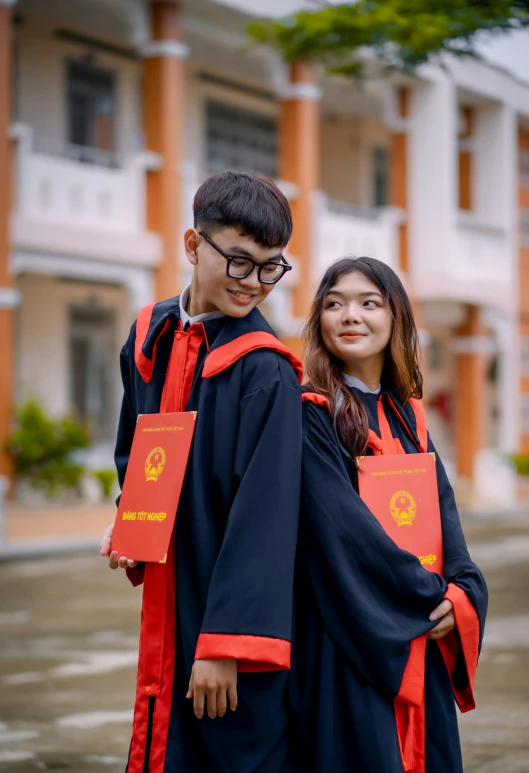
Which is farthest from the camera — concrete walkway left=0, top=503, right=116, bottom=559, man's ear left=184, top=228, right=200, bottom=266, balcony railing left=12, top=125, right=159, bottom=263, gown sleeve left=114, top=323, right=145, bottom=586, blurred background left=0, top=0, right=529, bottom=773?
balcony railing left=12, top=125, right=159, bottom=263

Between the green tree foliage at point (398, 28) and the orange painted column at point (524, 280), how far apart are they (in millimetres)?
9381

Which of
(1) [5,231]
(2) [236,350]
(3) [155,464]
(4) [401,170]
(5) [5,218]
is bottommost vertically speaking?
(3) [155,464]

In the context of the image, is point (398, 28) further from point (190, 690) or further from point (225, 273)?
point (190, 690)

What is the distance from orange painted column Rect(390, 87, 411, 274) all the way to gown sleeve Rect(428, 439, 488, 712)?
15109 millimetres

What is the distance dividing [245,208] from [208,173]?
1360 centimetres

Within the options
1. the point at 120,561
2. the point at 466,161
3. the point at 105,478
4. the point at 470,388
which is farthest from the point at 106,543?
the point at 466,161

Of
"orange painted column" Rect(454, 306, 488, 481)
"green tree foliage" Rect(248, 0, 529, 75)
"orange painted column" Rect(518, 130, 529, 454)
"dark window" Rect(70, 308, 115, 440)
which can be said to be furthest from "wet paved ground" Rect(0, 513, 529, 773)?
"orange painted column" Rect(518, 130, 529, 454)

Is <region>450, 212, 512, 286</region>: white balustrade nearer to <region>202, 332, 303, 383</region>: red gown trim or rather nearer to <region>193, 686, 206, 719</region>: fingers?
→ <region>202, 332, 303, 383</region>: red gown trim

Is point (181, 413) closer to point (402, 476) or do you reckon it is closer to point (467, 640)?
point (402, 476)

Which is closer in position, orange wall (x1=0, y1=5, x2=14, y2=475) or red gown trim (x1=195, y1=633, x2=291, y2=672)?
red gown trim (x1=195, y1=633, x2=291, y2=672)

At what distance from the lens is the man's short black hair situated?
2.52 m

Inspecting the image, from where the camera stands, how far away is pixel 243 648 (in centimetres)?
234

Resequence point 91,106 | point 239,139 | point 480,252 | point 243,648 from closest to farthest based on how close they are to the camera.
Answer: point 243,648 → point 91,106 → point 239,139 → point 480,252

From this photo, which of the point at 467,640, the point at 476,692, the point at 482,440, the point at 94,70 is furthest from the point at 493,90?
the point at 467,640
